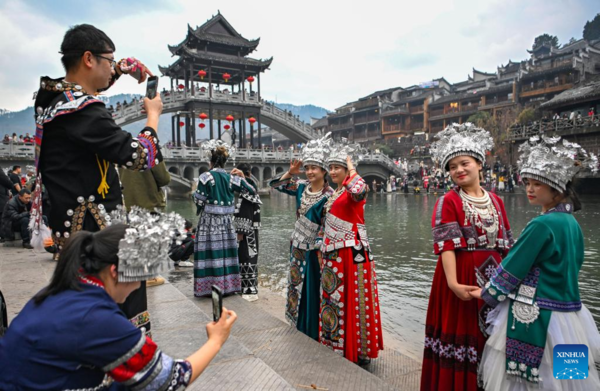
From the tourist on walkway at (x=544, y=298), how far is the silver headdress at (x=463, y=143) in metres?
0.53

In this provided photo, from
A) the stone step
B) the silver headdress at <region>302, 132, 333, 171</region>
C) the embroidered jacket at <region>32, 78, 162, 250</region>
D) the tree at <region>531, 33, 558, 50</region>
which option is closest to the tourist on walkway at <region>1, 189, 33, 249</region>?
the stone step

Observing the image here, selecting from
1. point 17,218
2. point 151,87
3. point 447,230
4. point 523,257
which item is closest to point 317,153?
point 447,230

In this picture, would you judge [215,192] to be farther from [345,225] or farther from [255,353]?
[255,353]

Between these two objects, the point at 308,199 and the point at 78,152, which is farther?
the point at 308,199

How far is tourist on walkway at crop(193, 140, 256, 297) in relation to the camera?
16.7 ft

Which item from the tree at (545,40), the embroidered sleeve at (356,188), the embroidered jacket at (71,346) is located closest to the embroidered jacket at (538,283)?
the embroidered sleeve at (356,188)

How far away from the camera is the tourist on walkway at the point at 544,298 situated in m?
2.33

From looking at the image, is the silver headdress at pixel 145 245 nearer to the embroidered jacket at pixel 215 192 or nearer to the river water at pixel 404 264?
the embroidered jacket at pixel 215 192

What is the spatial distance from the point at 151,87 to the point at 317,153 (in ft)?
7.43

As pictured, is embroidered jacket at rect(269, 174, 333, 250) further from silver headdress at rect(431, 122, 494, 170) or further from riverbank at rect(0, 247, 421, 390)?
silver headdress at rect(431, 122, 494, 170)

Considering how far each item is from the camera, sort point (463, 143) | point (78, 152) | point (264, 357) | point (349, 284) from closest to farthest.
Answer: point (78, 152), point (463, 143), point (264, 357), point (349, 284)

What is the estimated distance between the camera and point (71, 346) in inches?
55.0

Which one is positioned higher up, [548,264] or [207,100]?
[207,100]

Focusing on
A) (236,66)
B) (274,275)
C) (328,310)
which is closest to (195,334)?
(328,310)
